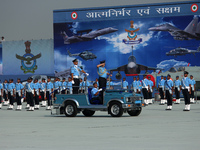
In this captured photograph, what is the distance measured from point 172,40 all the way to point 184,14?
3450 millimetres

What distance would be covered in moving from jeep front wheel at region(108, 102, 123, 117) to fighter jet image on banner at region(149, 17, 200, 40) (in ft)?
126

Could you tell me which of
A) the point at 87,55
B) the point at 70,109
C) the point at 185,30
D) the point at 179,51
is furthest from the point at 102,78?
the point at 87,55

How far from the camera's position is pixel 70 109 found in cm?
2147

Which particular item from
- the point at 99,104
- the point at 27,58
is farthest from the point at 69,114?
the point at 27,58

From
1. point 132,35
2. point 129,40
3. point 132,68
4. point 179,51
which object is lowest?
point 132,68

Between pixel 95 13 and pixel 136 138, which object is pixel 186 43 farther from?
pixel 136 138

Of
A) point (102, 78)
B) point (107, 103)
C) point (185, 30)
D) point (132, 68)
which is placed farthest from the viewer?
point (132, 68)

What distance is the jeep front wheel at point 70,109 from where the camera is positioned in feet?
69.5

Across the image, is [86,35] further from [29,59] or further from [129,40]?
[29,59]

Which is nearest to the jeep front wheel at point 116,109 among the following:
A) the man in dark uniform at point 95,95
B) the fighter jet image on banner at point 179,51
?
the man in dark uniform at point 95,95

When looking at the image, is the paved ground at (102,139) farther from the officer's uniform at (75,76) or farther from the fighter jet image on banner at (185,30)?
the fighter jet image on banner at (185,30)

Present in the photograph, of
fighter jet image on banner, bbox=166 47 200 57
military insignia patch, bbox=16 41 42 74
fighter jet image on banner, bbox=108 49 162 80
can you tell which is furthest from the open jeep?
military insignia patch, bbox=16 41 42 74

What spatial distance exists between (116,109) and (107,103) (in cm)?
48

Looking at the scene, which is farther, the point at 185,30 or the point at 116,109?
the point at 185,30
